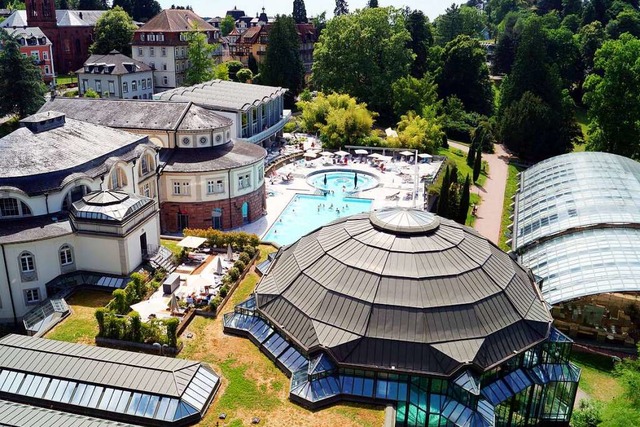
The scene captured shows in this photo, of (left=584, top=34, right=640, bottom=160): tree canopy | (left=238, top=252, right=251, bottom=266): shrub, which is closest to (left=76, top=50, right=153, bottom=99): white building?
(left=238, top=252, right=251, bottom=266): shrub

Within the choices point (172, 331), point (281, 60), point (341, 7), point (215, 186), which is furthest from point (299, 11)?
point (172, 331)

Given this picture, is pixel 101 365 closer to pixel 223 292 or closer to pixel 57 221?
pixel 223 292

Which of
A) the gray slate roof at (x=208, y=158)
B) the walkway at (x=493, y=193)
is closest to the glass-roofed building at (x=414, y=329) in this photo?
the gray slate roof at (x=208, y=158)

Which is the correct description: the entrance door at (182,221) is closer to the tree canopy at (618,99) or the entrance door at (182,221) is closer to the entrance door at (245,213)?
the entrance door at (245,213)

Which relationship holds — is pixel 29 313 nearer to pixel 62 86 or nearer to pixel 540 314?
pixel 540 314

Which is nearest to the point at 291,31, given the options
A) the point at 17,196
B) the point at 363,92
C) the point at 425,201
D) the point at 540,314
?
the point at 363,92

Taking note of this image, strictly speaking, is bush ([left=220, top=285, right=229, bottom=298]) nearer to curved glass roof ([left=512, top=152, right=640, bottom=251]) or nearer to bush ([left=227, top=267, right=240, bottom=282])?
bush ([left=227, top=267, right=240, bottom=282])
